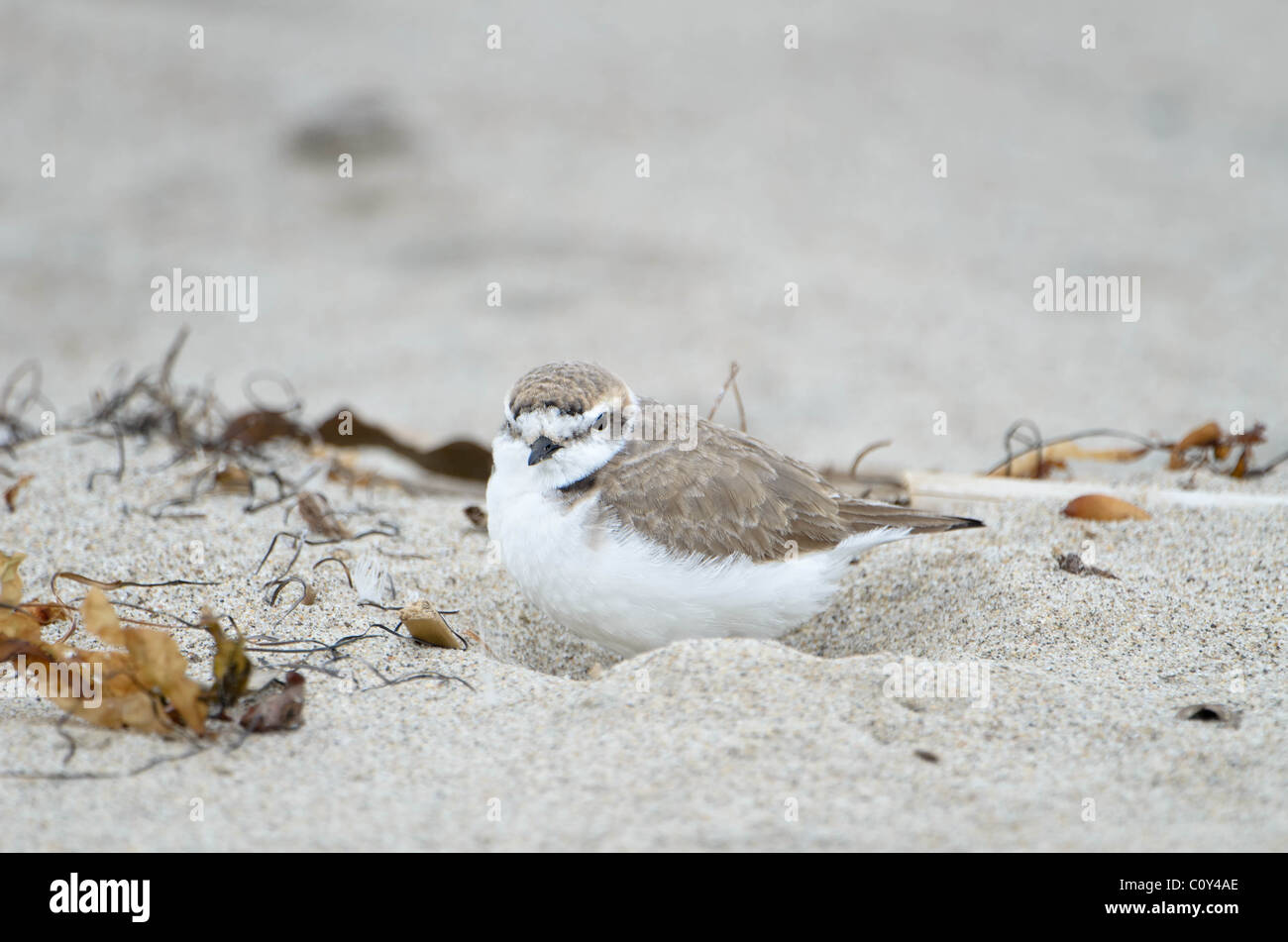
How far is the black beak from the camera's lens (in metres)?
3.80

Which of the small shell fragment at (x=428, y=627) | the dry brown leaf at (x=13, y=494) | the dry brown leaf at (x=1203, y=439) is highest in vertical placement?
the dry brown leaf at (x=1203, y=439)

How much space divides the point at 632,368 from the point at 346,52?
512cm

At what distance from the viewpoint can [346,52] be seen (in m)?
10.9

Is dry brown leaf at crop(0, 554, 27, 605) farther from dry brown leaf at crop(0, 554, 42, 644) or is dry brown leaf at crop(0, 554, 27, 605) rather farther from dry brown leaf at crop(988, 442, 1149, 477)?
dry brown leaf at crop(988, 442, 1149, 477)

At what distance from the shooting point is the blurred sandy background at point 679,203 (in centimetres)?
780

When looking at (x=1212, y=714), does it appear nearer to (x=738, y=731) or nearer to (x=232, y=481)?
(x=738, y=731)

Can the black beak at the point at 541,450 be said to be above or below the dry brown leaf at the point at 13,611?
above

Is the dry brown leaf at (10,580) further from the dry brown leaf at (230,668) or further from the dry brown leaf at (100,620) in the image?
the dry brown leaf at (230,668)

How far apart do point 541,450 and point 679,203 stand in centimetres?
609

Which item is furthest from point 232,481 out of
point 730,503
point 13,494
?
point 730,503

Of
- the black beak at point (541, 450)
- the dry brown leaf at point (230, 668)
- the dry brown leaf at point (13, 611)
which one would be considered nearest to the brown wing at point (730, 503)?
the black beak at point (541, 450)

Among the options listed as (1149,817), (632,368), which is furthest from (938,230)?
(1149,817)

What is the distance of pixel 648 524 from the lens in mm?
3783

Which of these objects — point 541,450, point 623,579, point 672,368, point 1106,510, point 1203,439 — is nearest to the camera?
point 623,579
